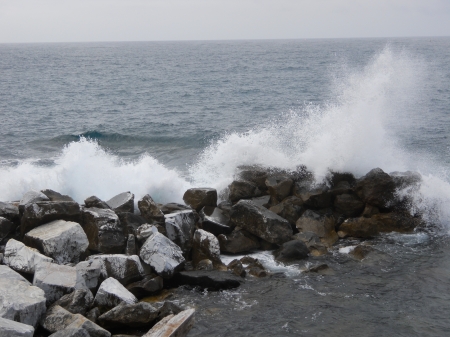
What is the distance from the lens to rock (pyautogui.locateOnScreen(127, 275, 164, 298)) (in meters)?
9.52

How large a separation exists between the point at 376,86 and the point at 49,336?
13.7 metres

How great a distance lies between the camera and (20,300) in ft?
25.9

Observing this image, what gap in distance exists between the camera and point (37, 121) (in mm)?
28219

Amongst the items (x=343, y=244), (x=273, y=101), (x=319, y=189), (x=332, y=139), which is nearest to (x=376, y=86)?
(x=332, y=139)

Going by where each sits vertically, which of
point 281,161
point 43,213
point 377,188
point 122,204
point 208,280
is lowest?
point 208,280

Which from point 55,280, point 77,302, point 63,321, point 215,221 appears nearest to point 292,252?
point 215,221

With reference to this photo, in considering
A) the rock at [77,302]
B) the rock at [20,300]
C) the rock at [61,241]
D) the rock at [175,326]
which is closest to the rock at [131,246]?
the rock at [61,241]

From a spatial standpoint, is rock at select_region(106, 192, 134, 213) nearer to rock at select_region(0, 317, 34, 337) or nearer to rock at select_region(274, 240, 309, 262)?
rock at select_region(274, 240, 309, 262)

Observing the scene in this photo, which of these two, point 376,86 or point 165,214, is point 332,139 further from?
point 165,214

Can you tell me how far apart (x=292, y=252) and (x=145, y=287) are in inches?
130

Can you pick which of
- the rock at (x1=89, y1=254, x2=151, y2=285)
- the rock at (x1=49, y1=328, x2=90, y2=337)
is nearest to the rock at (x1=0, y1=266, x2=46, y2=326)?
the rock at (x1=49, y1=328, x2=90, y2=337)

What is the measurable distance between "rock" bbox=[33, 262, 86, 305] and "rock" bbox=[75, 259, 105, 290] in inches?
3.6

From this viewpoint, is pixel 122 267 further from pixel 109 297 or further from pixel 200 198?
pixel 200 198

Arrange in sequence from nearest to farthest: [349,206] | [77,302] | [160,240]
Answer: [77,302], [160,240], [349,206]
